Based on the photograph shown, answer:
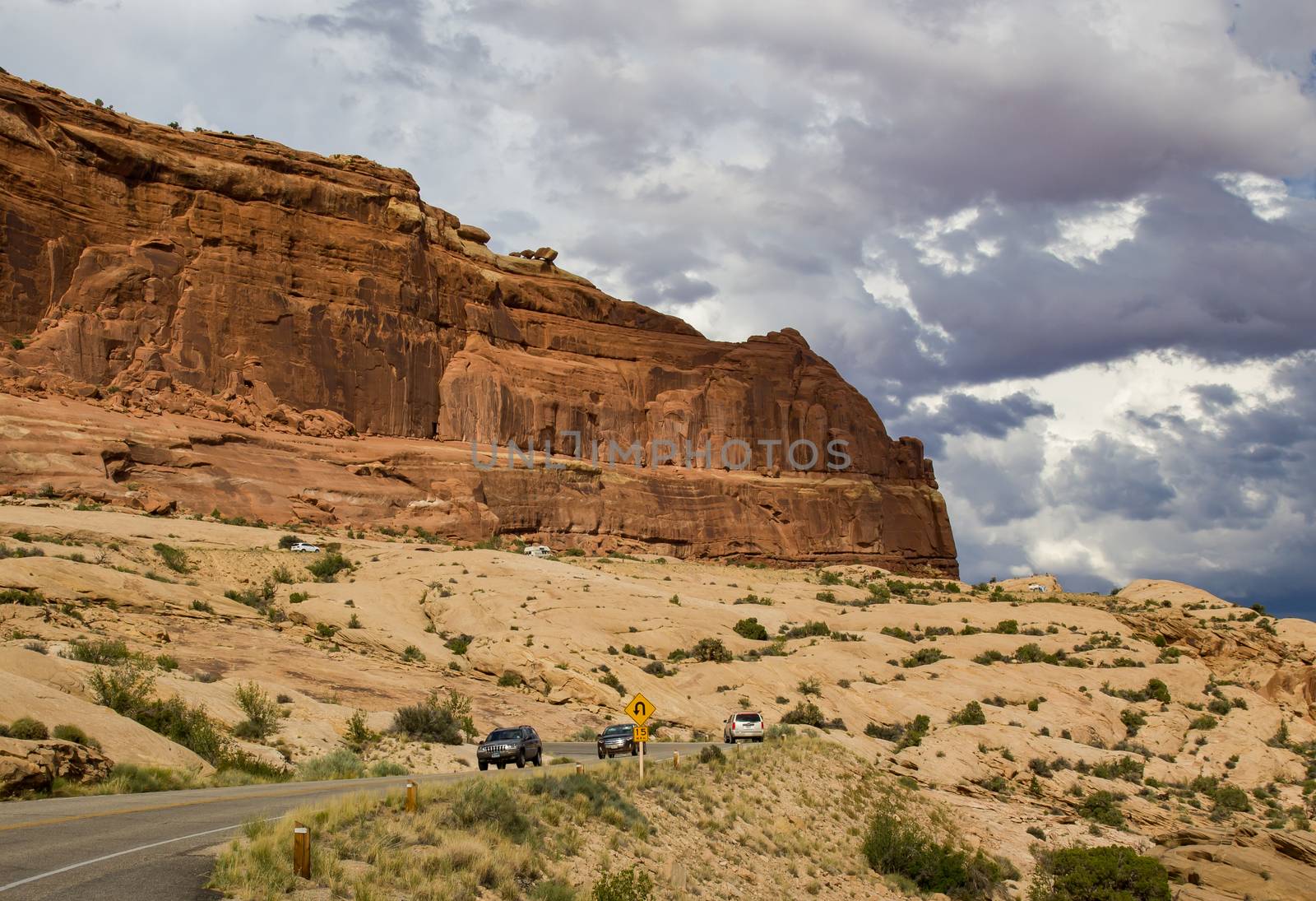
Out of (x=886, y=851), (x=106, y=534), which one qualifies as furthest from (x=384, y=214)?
(x=886, y=851)

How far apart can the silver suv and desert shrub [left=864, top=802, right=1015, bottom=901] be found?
25.9 ft

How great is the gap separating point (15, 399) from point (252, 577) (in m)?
20.0

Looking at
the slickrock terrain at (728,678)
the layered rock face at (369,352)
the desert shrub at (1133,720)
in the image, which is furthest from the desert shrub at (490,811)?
the layered rock face at (369,352)

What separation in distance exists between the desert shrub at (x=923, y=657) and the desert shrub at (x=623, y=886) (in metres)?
31.8

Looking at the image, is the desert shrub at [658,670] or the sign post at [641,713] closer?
the sign post at [641,713]

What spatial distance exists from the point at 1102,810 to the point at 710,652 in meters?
18.0

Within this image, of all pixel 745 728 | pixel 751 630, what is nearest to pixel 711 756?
pixel 745 728

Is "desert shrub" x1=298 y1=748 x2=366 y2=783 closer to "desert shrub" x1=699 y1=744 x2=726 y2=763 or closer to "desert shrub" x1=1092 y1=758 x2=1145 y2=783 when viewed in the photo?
"desert shrub" x1=699 y1=744 x2=726 y2=763

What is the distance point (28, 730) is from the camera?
1847cm

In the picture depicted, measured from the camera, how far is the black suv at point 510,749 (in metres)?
26.3

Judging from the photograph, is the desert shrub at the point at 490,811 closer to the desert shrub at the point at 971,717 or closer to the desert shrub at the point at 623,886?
the desert shrub at the point at 623,886

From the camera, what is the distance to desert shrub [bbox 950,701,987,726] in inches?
1499

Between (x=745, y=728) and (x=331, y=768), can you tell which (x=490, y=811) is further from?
(x=745, y=728)

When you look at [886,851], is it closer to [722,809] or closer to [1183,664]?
[722,809]
